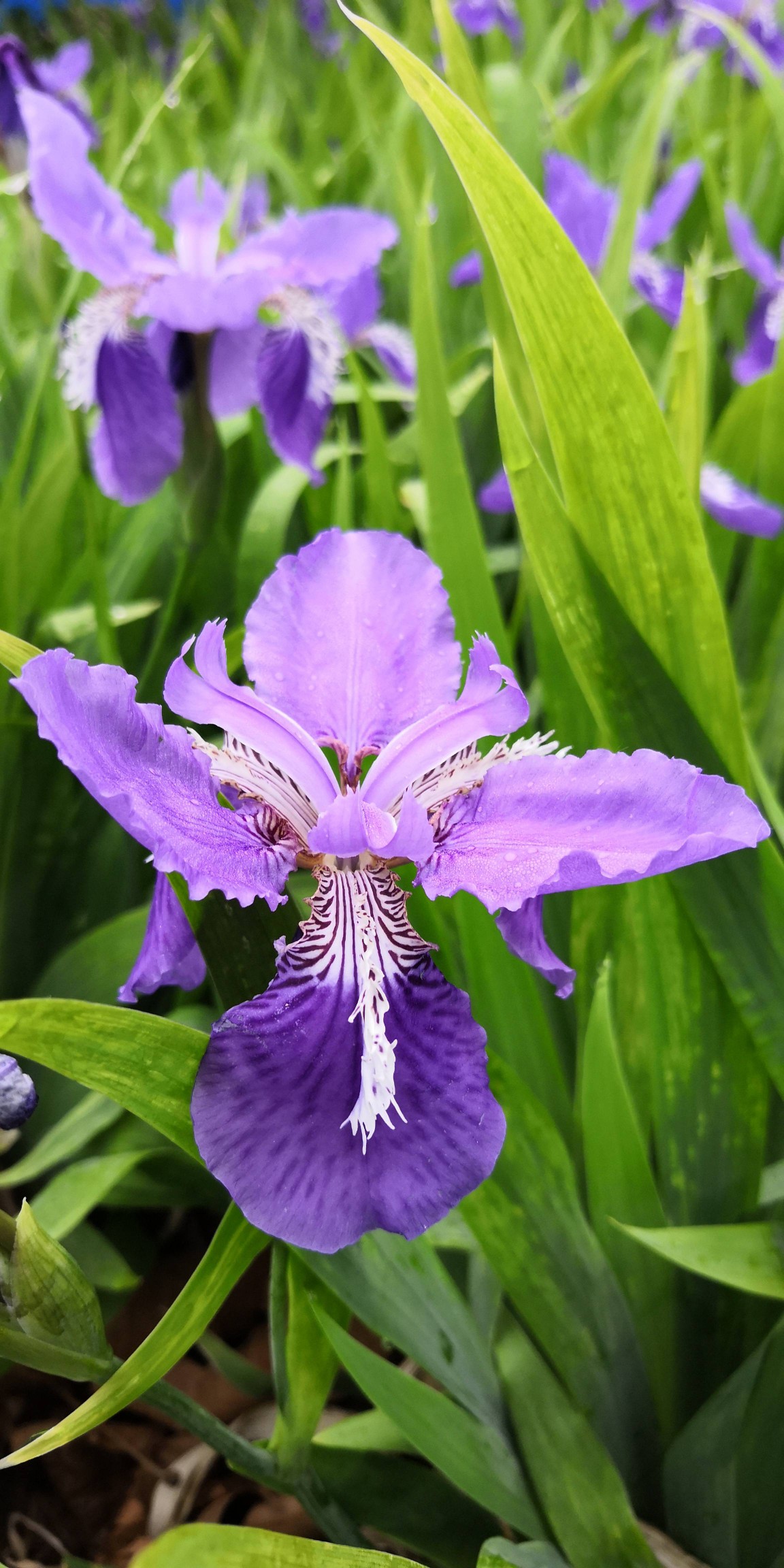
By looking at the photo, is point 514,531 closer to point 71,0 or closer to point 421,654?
point 421,654

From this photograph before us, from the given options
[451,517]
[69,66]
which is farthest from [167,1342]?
[69,66]

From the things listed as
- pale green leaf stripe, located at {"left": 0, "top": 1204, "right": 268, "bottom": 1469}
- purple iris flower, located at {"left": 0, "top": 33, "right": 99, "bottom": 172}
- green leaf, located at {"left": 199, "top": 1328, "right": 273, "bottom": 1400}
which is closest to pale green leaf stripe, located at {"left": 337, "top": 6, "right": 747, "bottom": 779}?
pale green leaf stripe, located at {"left": 0, "top": 1204, "right": 268, "bottom": 1469}

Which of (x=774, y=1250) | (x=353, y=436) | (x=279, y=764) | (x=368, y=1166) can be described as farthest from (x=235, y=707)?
(x=353, y=436)

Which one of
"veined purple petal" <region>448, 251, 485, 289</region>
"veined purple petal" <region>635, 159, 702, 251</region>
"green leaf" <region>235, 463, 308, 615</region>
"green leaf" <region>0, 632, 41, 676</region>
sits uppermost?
"veined purple petal" <region>635, 159, 702, 251</region>

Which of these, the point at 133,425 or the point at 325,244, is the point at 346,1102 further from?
the point at 325,244

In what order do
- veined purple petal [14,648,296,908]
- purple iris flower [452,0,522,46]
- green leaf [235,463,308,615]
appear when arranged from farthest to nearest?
1. purple iris flower [452,0,522,46]
2. green leaf [235,463,308,615]
3. veined purple petal [14,648,296,908]

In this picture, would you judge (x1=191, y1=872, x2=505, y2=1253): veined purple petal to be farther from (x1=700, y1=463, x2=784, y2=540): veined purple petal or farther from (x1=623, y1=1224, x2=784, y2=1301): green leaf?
(x1=700, y1=463, x2=784, y2=540): veined purple petal

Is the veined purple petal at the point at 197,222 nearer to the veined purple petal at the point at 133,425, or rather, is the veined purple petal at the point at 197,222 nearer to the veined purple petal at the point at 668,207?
the veined purple petal at the point at 133,425

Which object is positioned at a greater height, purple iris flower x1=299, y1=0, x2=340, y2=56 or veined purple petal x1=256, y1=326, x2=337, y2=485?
purple iris flower x1=299, y1=0, x2=340, y2=56
